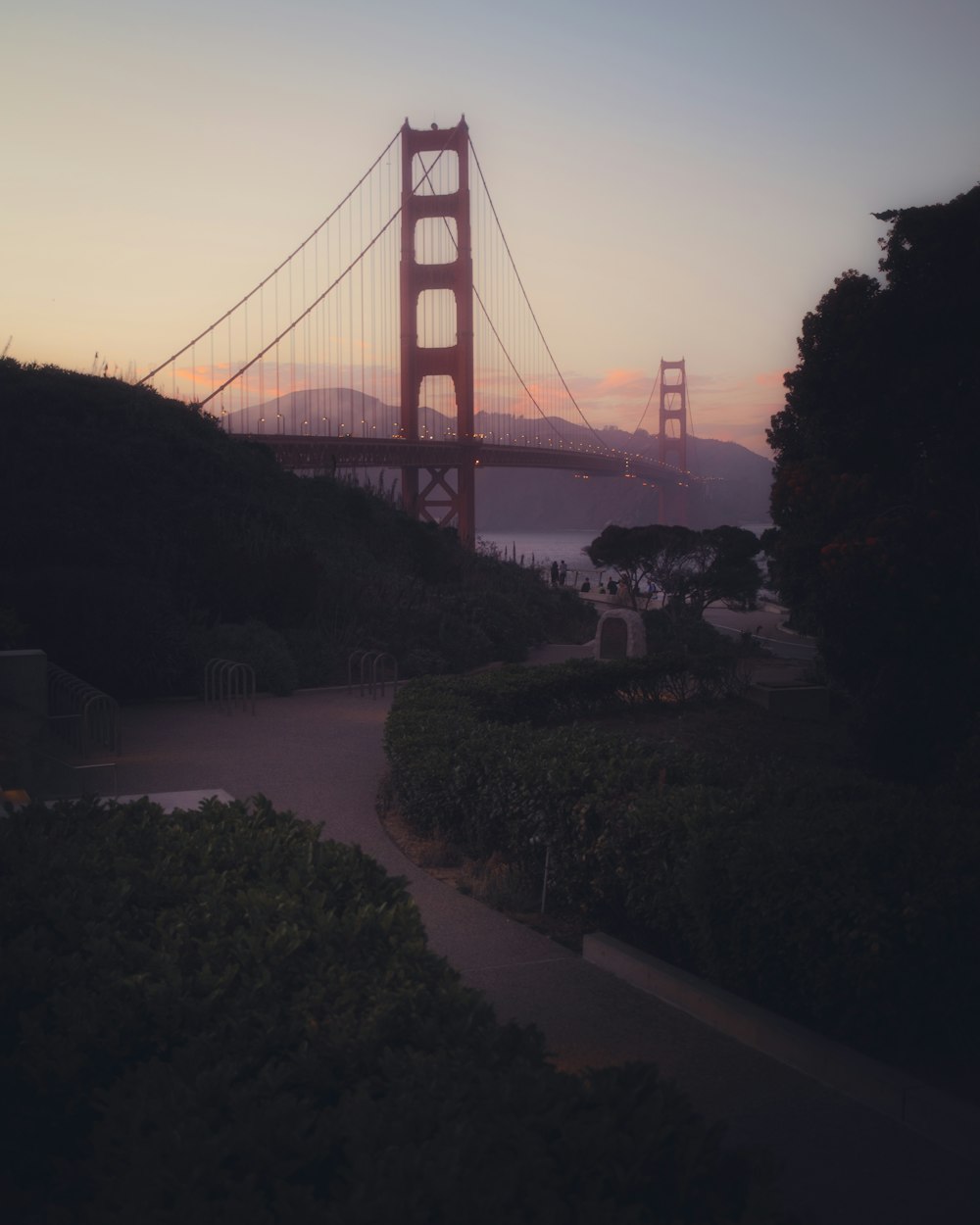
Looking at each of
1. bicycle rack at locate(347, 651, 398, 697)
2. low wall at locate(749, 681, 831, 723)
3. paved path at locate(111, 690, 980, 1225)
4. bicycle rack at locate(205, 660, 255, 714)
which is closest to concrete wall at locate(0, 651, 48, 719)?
paved path at locate(111, 690, 980, 1225)

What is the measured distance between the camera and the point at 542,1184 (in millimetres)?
2326

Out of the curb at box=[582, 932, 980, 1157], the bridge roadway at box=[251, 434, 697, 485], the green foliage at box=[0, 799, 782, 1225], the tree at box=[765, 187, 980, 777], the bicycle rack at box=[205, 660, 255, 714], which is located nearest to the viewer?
the green foliage at box=[0, 799, 782, 1225]

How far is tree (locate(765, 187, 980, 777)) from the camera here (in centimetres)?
1021

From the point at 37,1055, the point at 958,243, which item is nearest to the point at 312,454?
the point at 958,243

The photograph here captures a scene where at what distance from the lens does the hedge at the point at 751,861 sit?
415 centimetres

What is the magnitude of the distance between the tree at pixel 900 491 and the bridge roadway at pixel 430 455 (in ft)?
56.3

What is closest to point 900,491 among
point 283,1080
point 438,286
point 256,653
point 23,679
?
point 23,679

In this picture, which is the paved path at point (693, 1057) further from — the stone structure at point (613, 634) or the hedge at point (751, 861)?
the stone structure at point (613, 634)

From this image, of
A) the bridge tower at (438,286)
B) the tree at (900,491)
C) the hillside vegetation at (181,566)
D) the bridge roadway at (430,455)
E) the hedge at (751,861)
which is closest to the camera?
the hedge at (751,861)

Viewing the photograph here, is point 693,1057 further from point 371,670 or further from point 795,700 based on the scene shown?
point 371,670

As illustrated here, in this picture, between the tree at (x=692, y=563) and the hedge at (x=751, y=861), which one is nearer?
the hedge at (x=751, y=861)

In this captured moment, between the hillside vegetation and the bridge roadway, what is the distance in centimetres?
490

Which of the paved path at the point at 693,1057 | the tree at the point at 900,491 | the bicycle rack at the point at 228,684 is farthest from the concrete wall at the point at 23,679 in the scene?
the tree at the point at 900,491

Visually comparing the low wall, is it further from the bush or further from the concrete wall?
the concrete wall
